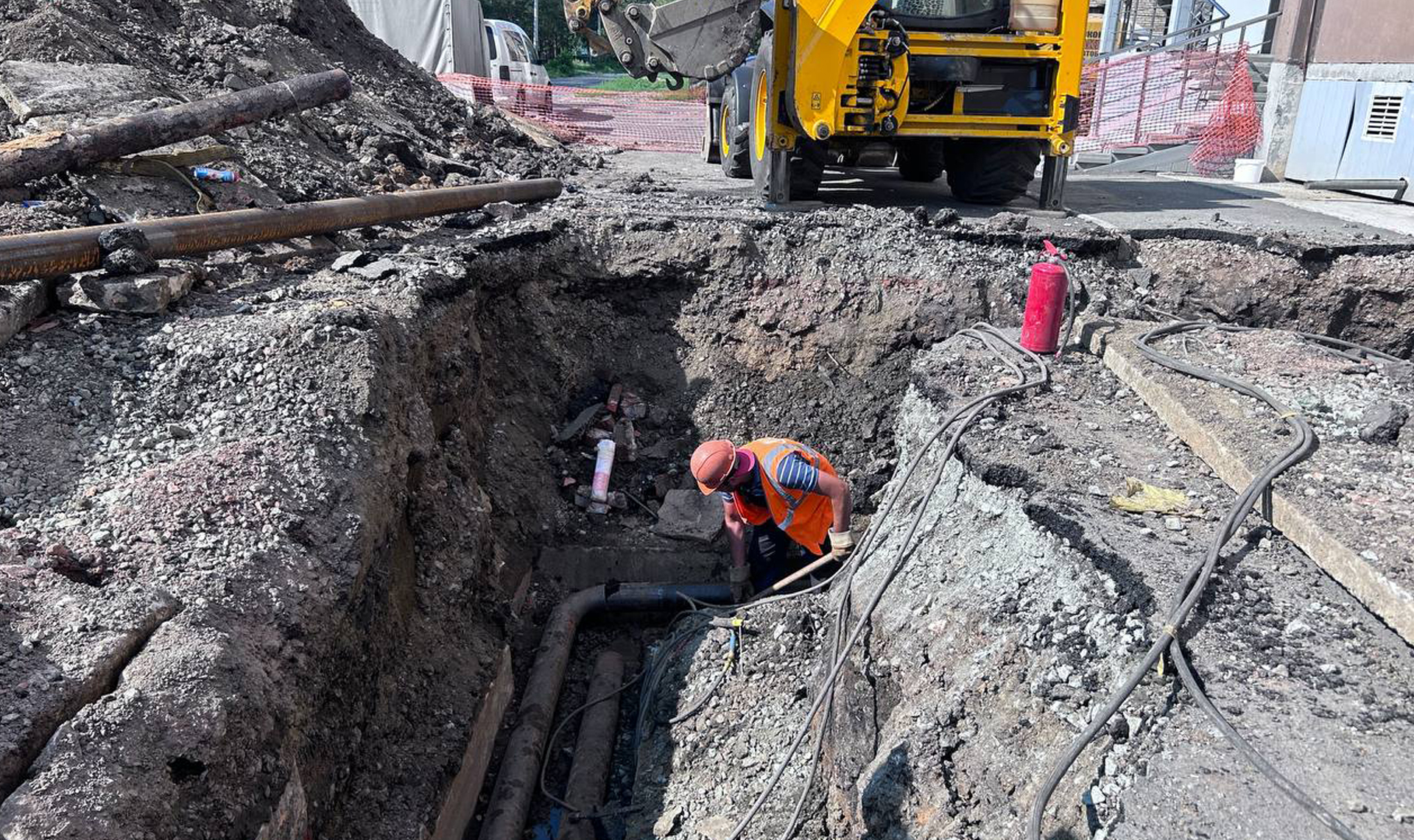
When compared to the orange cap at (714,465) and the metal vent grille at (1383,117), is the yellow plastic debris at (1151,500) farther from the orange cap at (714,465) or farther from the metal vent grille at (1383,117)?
the metal vent grille at (1383,117)

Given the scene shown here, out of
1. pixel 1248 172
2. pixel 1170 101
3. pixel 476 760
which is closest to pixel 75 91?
pixel 476 760

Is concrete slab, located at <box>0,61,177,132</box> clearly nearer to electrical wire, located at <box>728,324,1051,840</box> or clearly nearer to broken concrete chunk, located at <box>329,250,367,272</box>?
broken concrete chunk, located at <box>329,250,367,272</box>

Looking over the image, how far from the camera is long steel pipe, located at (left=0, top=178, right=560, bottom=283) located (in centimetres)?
428

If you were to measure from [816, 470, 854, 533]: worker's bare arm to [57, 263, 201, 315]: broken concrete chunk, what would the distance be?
3.49 meters

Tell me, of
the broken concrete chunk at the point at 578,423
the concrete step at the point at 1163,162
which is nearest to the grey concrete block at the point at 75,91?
the broken concrete chunk at the point at 578,423

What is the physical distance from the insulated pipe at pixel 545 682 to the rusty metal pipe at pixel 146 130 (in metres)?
3.81

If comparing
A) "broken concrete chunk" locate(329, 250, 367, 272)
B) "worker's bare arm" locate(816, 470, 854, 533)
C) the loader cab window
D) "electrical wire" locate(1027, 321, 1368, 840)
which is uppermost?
the loader cab window

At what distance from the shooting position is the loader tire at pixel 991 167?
836 centimetres

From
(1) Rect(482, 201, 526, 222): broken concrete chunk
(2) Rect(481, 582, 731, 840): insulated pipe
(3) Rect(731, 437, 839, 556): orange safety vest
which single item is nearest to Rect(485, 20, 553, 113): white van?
(1) Rect(482, 201, 526, 222): broken concrete chunk

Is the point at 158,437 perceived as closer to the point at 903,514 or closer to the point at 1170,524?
the point at 903,514

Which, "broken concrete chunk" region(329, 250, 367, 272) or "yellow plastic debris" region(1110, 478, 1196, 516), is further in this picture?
"broken concrete chunk" region(329, 250, 367, 272)

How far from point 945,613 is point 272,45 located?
27.3 ft

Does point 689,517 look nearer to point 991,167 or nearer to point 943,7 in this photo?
point 991,167

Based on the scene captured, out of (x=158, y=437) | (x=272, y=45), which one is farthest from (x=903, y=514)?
(x=272, y=45)
